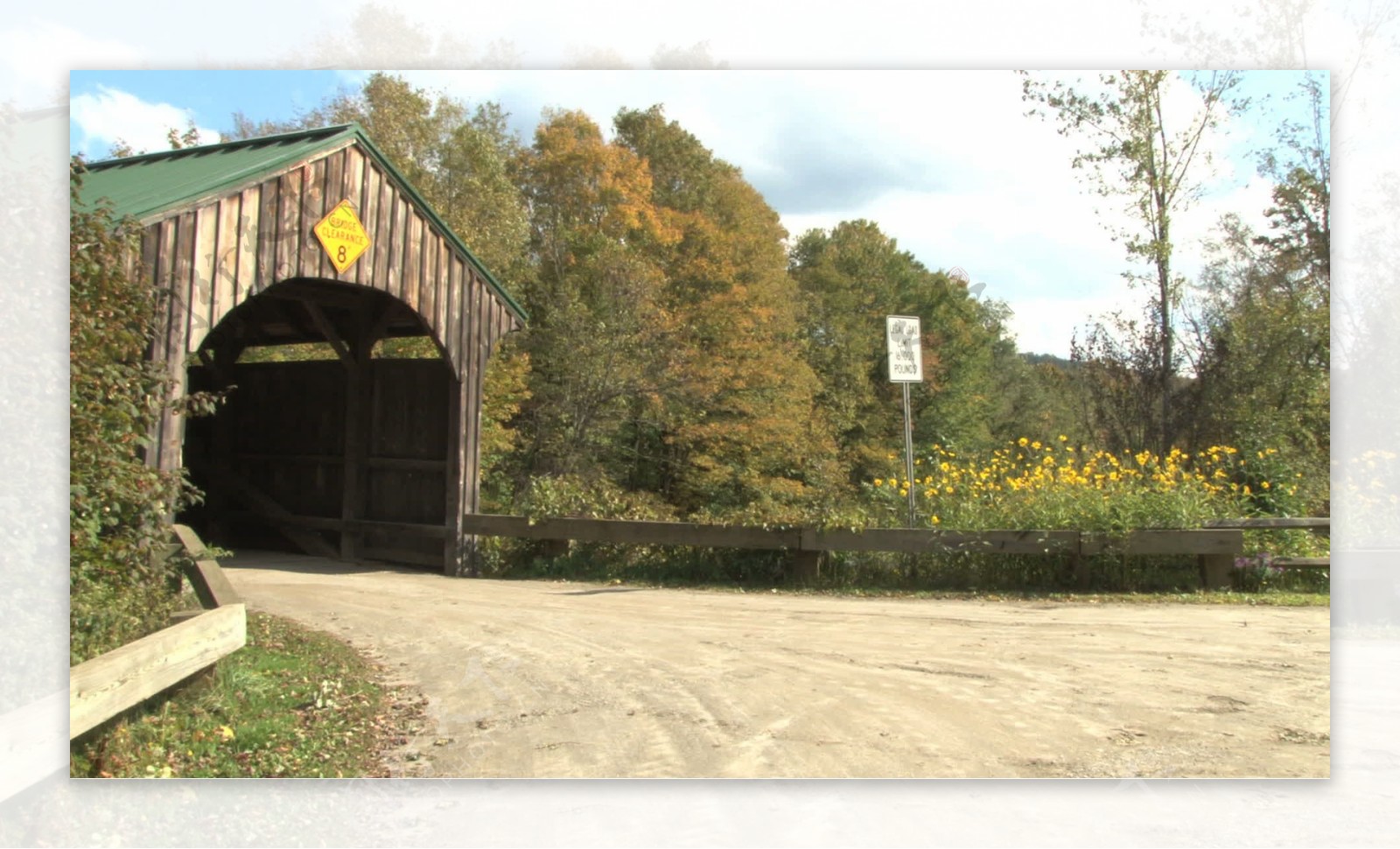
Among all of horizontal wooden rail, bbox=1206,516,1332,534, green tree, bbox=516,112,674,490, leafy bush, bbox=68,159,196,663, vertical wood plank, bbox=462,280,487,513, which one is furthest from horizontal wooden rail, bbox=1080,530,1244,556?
green tree, bbox=516,112,674,490

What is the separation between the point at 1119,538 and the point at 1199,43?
157 inches

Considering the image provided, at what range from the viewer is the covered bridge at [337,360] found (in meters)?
8.80

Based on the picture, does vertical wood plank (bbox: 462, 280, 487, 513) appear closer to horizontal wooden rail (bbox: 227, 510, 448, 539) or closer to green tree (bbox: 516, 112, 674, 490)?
horizontal wooden rail (bbox: 227, 510, 448, 539)

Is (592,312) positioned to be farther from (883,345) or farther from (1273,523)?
(1273,523)

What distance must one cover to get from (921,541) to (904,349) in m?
1.69

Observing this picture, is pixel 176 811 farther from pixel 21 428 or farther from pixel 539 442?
pixel 539 442

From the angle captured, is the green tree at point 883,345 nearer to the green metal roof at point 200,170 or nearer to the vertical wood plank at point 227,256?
the green metal roof at point 200,170

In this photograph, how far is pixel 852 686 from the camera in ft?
19.2

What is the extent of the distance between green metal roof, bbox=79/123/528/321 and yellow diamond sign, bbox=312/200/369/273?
54 cm

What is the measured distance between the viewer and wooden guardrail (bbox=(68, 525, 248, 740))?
4.52m

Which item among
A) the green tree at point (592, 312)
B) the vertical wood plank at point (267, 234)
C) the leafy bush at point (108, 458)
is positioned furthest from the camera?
the green tree at point (592, 312)

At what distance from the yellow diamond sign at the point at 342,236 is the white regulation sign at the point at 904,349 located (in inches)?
187

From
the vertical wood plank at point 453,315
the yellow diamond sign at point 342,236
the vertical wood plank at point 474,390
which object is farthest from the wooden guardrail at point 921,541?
the yellow diamond sign at point 342,236

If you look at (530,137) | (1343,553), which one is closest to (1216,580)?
(1343,553)
